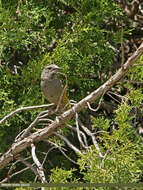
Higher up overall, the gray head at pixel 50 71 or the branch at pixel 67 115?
the gray head at pixel 50 71

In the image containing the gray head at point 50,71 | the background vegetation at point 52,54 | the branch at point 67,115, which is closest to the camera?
the branch at point 67,115

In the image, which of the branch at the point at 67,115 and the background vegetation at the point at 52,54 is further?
the background vegetation at the point at 52,54

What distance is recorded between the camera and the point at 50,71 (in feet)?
8.60

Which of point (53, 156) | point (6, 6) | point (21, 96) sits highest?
point (6, 6)

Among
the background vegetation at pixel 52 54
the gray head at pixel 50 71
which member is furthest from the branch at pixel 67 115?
the gray head at pixel 50 71

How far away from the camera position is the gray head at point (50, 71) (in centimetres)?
261

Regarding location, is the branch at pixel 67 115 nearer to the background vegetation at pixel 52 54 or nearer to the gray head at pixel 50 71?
the background vegetation at pixel 52 54

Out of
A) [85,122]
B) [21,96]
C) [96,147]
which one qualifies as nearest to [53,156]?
[85,122]

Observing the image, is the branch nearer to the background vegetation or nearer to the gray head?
the background vegetation

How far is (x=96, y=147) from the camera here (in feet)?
6.82

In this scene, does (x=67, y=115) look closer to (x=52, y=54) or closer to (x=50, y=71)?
(x=50, y=71)

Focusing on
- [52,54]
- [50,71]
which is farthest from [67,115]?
[52,54]

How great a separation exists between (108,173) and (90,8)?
1.56m

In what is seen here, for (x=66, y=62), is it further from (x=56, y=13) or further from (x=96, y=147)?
(x=96, y=147)
